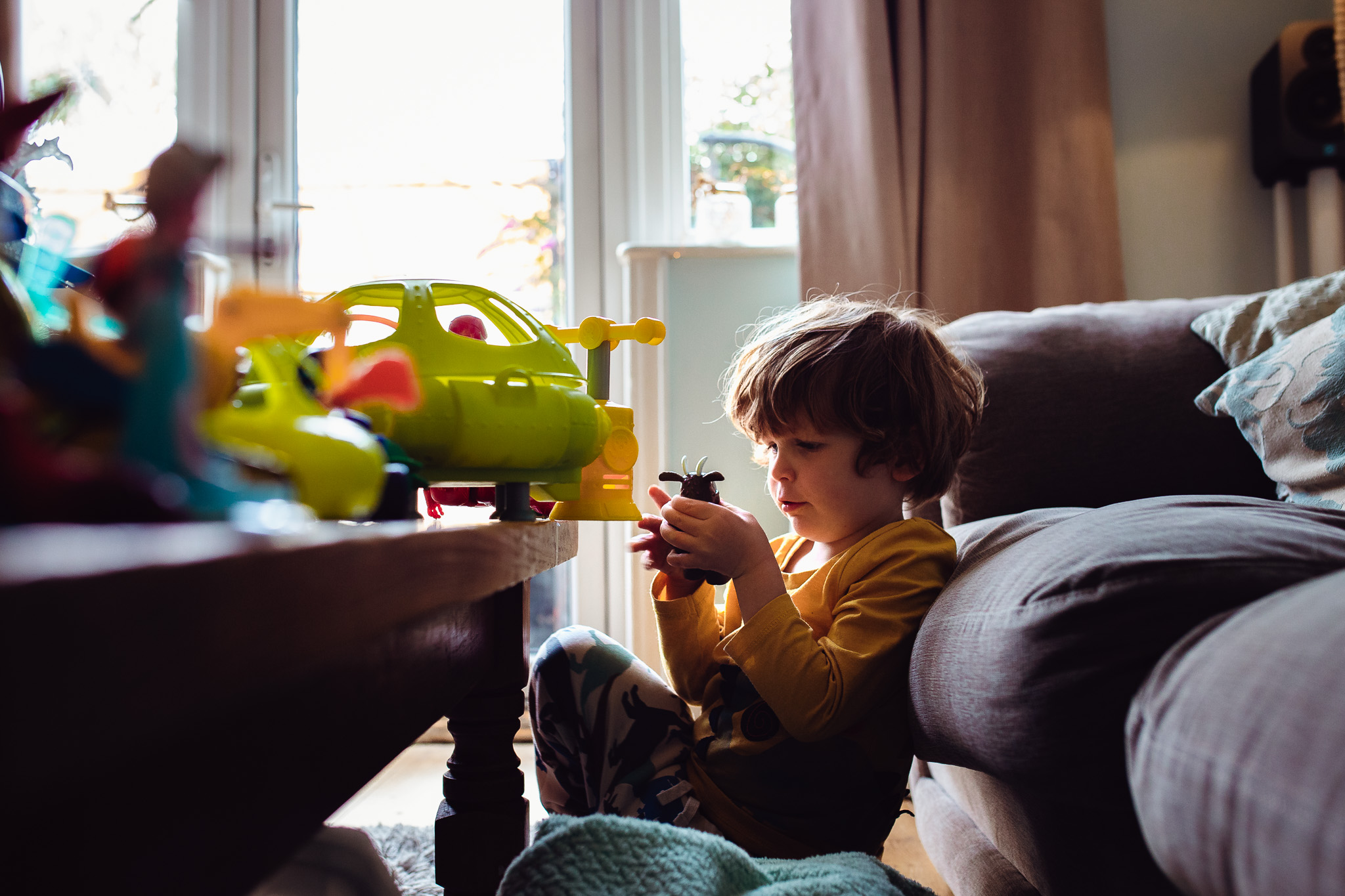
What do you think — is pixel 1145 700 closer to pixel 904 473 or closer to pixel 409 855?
pixel 904 473

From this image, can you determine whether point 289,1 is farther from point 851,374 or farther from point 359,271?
point 851,374

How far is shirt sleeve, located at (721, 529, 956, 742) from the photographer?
80 cm

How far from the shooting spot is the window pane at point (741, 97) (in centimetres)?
220

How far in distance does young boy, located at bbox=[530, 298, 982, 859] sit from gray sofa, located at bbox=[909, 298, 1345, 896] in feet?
0.32

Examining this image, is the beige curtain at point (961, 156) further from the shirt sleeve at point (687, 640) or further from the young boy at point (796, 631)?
the shirt sleeve at point (687, 640)

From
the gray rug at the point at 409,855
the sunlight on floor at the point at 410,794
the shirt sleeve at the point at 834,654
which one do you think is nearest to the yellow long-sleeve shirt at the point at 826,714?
the shirt sleeve at the point at 834,654

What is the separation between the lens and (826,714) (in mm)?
795

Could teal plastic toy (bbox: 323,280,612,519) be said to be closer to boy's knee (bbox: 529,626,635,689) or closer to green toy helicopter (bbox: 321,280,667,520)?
green toy helicopter (bbox: 321,280,667,520)

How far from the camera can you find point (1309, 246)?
197 centimetres

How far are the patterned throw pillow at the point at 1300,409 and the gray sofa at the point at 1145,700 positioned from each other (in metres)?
0.29

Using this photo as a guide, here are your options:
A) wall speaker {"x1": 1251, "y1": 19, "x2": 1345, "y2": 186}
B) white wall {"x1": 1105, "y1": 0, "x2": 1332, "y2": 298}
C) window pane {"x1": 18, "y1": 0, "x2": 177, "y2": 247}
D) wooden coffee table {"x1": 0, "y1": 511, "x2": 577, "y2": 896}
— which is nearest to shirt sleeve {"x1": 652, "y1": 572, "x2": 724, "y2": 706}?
wooden coffee table {"x1": 0, "y1": 511, "x2": 577, "y2": 896}

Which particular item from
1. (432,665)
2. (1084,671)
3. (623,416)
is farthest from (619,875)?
(623,416)

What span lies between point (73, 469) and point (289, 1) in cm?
238

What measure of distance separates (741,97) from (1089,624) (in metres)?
1.98
